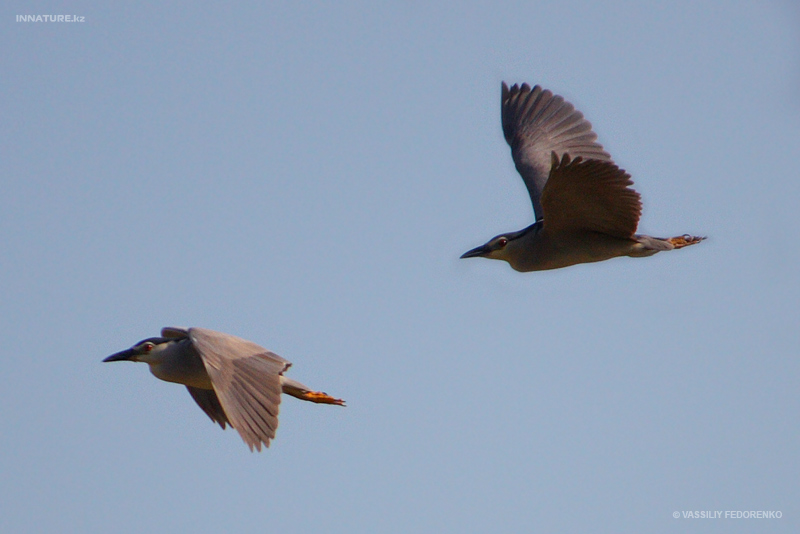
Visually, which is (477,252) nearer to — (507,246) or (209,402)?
(507,246)

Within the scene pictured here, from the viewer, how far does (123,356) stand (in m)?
11.3

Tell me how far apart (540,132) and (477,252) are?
2030 mm

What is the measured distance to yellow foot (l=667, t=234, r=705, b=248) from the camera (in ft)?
37.7

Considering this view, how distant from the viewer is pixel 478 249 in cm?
1169

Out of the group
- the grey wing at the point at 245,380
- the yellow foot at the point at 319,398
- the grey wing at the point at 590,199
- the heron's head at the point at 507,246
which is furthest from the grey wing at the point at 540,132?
the grey wing at the point at 245,380

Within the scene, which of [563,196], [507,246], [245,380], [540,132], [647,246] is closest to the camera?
[245,380]

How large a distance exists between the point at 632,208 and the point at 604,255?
0.81 metres

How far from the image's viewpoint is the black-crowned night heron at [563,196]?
10039 millimetres

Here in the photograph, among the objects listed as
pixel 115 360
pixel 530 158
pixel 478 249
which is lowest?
pixel 115 360

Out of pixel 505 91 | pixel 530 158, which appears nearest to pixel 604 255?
pixel 530 158

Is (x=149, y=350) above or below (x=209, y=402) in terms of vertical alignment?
above

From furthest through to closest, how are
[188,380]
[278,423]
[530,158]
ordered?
1. [530,158]
2. [188,380]
3. [278,423]

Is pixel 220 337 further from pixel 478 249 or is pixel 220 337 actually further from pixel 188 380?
pixel 478 249

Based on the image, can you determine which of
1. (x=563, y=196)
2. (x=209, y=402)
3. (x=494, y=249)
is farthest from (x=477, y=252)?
(x=209, y=402)
